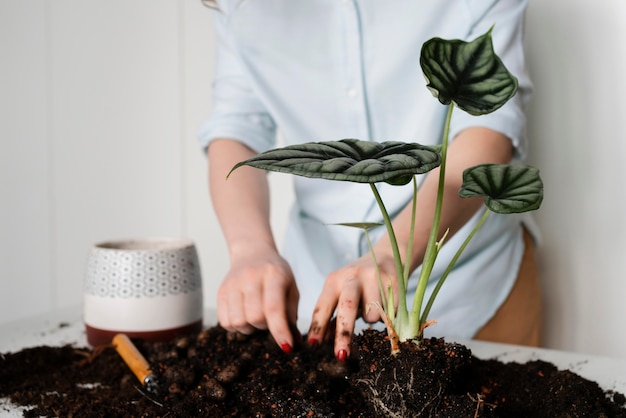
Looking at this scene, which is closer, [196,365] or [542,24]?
[196,365]

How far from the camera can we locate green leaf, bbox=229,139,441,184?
47cm

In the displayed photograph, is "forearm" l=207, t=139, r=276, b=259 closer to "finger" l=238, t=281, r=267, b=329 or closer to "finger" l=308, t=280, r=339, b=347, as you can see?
"finger" l=238, t=281, r=267, b=329

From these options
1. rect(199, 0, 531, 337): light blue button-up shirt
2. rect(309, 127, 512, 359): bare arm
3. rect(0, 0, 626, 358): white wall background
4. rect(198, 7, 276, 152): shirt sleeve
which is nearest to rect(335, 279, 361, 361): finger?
rect(309, 127, 512, 359): bare arm

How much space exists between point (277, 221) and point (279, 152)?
5.27ft

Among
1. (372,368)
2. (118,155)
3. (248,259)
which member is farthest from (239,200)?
(118,155)

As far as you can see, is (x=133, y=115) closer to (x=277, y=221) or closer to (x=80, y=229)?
(x=80, y=229)

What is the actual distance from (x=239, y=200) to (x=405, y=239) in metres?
0.36

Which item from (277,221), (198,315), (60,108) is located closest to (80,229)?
(60,108)

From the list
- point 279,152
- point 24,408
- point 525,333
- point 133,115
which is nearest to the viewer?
point 279,152

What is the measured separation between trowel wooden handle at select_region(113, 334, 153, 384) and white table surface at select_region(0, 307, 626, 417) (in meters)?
0.14

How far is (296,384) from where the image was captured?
721 mm

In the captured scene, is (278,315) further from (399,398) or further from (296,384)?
(399,398)

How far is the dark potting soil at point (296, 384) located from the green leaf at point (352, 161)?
0.68 feet

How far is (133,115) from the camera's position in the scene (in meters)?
2.46
